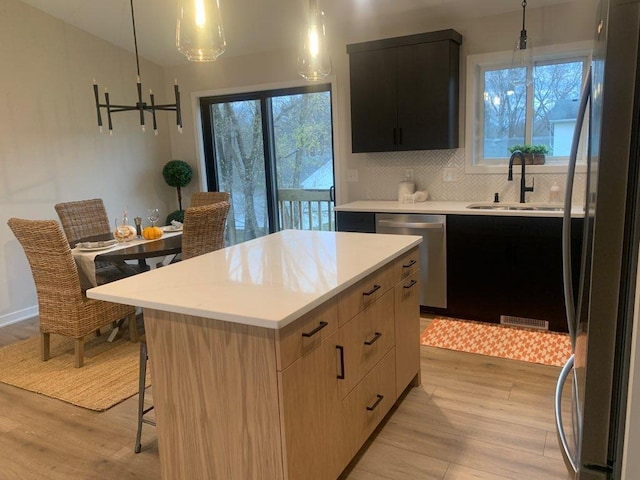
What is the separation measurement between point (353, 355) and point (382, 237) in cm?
87

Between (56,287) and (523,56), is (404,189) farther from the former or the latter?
(56,287)

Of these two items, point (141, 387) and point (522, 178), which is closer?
point (141, 387)

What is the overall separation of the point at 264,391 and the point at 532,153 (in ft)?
10.7

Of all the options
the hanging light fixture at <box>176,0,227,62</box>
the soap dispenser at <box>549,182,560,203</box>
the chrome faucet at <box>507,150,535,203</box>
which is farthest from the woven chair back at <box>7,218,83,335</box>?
the soap dispenser at <box>549,182,560,203</box>

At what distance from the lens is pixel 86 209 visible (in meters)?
4.41

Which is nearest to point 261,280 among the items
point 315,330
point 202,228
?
point 315,330

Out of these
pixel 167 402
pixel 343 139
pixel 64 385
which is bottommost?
pixel 64 385

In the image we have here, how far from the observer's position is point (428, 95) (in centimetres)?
398

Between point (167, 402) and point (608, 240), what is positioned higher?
point (608, 240)

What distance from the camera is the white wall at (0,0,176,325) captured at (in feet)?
14.0

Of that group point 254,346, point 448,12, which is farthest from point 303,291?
point 448,12

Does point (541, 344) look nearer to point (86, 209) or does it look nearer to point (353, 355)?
point (353, 355)

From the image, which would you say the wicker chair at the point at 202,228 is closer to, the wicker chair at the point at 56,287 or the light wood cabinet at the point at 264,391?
the wicker chair at the point at 56,287

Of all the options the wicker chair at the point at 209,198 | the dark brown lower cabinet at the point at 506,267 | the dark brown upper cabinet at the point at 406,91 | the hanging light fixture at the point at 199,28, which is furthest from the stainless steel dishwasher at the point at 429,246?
the hanging light fixture at the point at 199,28
